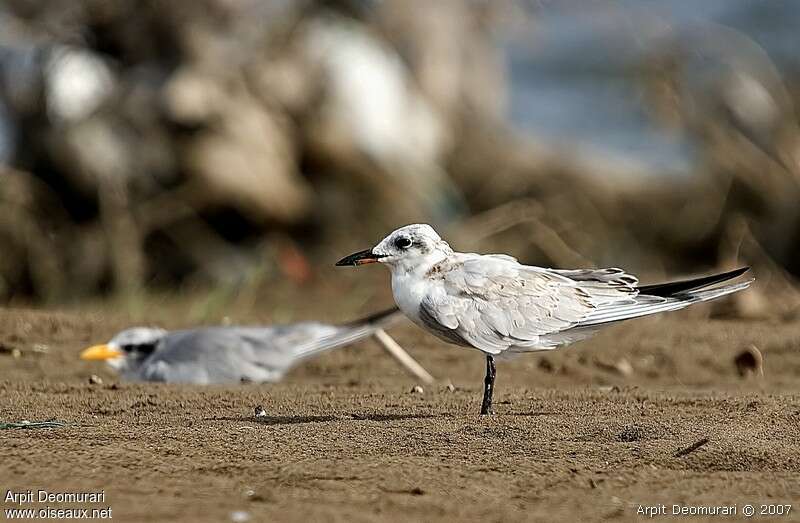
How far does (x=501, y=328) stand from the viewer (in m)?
3.28

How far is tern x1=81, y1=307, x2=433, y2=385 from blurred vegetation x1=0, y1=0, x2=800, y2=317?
2.30 m

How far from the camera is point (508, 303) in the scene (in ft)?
10.9

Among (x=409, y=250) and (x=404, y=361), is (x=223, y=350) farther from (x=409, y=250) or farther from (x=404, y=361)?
(x=409, y=250)

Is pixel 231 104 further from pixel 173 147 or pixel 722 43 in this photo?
pixel 722 43

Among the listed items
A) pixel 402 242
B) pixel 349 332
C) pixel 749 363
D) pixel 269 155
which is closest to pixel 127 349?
pixel 349 332

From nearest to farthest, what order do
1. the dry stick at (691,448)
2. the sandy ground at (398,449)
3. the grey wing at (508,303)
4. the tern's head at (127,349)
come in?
the sandy ground at (398,449), the dry stick at (691,448), the grey wing at (508,303), the tern's head at (127,349)

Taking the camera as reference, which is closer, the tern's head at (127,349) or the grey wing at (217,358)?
the grey wing at (217,358)

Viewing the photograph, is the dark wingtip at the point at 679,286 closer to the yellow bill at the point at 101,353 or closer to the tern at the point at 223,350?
the tern at the point at 223,350

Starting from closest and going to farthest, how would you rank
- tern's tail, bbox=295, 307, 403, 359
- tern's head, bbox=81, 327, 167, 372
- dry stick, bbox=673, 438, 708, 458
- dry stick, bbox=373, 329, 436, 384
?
dry stick, bbox=673, 438, 708, 458 → dry stick, bbox=373, 329, 436, 384 → tern's tail, bbox=295, 307, 403, 359 → tern's head, bbox=81, 327, 167, 372

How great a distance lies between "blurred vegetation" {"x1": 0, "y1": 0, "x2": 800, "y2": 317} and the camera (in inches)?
299

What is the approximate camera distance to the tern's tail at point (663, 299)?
3.36 metres

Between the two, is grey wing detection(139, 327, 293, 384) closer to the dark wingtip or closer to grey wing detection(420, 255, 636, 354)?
grey wing detection(420, 255, 636, 354)

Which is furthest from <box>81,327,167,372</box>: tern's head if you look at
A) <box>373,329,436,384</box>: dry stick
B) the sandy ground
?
<box>373,329,436,384</box>: dry stick

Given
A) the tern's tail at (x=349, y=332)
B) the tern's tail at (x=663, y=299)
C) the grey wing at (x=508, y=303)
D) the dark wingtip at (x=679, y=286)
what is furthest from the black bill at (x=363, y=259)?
the tern's tail at (x=349, y=332)
